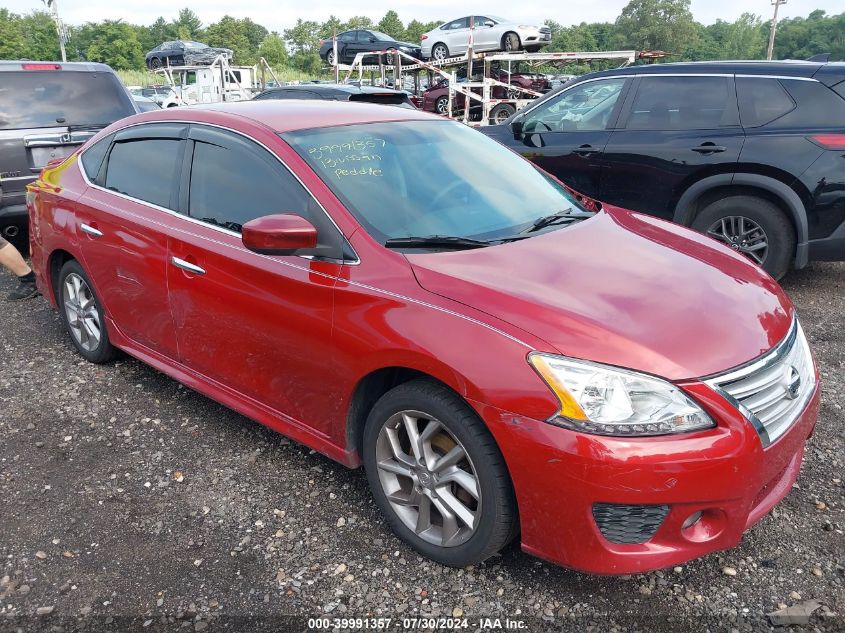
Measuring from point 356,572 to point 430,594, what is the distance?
1.02 ft

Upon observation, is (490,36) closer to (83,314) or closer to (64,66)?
(64,66)

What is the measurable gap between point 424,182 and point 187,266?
1.21m

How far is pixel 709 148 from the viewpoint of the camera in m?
5.64

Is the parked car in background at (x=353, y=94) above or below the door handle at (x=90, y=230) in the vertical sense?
above

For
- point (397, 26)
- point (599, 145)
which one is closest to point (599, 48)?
point (397, 26)

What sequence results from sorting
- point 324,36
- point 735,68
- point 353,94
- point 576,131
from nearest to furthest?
point 735,68 < point 576,131 < point 353,94 < point 324,36

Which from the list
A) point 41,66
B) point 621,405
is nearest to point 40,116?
point 41,66

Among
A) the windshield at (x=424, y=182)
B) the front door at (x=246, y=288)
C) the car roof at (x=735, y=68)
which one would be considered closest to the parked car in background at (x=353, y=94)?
the car roof at (x=735, y=68)

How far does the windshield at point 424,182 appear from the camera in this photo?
291cm

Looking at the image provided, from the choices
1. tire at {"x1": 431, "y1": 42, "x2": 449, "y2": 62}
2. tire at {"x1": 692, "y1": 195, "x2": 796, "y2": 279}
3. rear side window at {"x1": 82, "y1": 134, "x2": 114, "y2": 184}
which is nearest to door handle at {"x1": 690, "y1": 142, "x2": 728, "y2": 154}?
tire at {"x1": 692, "y1": 195, "x2": 796, "y2": 279}

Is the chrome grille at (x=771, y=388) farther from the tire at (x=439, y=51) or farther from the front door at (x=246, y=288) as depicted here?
the tire at (x=439, y=51)

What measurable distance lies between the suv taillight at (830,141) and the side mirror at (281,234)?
434 cm

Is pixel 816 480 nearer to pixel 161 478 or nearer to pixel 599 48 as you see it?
pixel 161 478

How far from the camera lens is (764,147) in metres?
5.44
